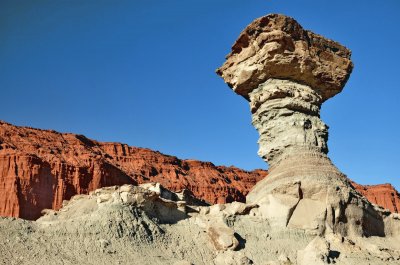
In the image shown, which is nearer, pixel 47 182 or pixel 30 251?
pixel 30 251

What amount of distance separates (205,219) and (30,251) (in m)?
5.18

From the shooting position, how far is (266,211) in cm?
1483

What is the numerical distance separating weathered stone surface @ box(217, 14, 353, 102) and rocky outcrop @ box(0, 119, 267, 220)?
28314 millimetres

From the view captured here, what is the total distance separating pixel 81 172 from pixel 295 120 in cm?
3658

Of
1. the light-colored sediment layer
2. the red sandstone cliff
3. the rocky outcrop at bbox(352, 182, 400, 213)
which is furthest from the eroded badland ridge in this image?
the rocky outcrop at bbox(352, 182, 400, 213)

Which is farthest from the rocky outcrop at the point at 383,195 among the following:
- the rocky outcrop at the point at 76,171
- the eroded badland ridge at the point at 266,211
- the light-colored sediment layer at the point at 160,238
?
the light-colored sediment layer at the point at 160,238

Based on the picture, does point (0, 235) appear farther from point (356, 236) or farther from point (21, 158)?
point (21, 158)

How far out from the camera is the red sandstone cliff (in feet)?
141

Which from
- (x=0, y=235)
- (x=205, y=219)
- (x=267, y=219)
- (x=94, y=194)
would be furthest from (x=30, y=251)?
(x=267, y=219)

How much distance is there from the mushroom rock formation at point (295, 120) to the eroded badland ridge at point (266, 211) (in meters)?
0.04

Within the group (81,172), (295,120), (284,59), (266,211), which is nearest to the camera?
(266,211)

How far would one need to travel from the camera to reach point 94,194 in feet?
44.3

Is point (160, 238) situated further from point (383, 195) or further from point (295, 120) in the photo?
point (383, 195)

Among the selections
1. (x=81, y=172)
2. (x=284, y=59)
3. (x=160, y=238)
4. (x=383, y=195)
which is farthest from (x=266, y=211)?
(x=383, y=195)
